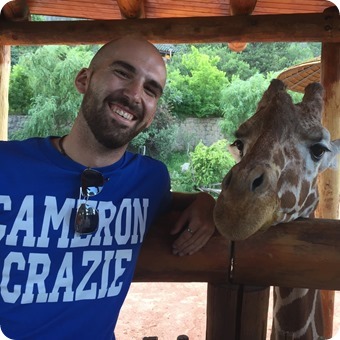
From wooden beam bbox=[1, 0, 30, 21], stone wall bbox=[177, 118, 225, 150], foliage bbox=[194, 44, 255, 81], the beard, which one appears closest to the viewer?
the beard

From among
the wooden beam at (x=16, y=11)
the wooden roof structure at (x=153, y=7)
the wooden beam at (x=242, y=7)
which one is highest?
the wooden roof structure at (x=153, y=7)

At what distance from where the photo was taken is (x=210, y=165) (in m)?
14.6

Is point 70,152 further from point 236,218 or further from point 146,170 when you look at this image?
point 236,218

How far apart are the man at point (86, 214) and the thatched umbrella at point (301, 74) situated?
3.79m

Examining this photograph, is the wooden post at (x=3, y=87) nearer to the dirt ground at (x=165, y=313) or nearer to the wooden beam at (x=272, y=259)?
the dirt ground at (x=165, y=313)

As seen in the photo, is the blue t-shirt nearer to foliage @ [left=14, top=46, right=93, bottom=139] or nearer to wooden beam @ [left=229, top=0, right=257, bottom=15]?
wooden beam @ [left=229, top=0, right=257, bottom=15]

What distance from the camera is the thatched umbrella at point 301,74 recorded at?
509 cm

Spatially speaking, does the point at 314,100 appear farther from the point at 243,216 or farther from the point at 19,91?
the point at 19,91

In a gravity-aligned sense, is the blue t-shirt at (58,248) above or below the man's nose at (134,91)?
below

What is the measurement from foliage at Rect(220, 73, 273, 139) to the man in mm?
15399

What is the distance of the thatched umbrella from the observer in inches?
200

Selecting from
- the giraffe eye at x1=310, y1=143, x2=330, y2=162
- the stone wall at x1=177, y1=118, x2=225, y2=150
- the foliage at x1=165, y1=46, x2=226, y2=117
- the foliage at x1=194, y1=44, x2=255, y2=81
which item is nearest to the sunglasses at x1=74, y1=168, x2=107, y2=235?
the giraffe eye at x1=310, y1=143, x2=330, y2=162

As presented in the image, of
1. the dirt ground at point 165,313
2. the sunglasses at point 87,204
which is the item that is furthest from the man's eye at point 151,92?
the dirt ground at point 165,313

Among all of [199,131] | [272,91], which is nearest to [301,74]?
[272,91]
